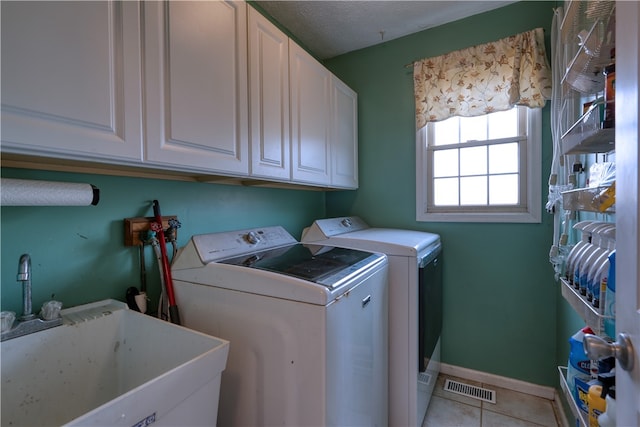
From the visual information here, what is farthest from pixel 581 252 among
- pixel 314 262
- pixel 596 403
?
pixel 314 262

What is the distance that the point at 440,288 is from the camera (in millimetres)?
2111

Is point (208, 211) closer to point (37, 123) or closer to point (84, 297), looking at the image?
point (84, 297)

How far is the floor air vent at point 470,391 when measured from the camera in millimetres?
1974

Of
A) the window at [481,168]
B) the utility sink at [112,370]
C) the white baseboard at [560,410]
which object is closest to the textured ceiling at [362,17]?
the window at [481,168]

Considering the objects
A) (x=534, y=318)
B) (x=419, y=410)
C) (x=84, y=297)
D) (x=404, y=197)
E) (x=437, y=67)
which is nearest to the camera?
(x=84, y=297)

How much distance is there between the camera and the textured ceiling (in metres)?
1.96

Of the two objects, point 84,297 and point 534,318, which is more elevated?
point 84,297

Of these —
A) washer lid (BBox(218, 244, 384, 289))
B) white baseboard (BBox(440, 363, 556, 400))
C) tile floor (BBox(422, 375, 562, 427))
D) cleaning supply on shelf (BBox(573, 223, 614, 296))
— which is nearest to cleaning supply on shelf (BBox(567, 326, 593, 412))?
cleaning supply on shelf (BBox(573, 223, 614, 296))

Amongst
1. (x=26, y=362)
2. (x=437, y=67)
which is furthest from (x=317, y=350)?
(x=437, y=67)

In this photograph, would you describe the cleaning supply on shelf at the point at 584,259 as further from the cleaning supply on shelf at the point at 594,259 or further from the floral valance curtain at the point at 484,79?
the floral valance curtain at the point at 484,79

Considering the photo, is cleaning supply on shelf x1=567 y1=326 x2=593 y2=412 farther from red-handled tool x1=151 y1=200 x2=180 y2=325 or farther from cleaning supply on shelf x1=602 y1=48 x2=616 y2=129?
red-handled tool x1=151 y1=200 x2=180 y2=325

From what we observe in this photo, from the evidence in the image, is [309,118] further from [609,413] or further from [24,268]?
[609,413]

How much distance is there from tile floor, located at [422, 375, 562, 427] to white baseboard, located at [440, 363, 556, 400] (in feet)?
0.11

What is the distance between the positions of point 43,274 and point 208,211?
723mm
